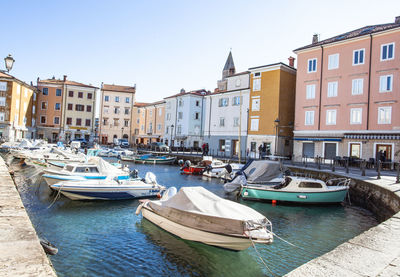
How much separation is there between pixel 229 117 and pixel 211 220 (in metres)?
38.0

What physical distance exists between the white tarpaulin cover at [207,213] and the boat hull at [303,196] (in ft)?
25.5

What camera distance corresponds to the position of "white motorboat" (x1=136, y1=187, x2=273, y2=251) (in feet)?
27.3

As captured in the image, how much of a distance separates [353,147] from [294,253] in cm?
2481

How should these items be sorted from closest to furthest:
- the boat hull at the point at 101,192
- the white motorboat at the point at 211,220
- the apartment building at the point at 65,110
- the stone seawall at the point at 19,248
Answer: the stone seawall at the point at 19,248 → the white motorboat at the point at 211,220 → the boat hull at the point at 101,192 → the apartment building at the point at 65,110

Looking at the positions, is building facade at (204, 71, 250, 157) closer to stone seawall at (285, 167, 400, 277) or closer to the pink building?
the pink building

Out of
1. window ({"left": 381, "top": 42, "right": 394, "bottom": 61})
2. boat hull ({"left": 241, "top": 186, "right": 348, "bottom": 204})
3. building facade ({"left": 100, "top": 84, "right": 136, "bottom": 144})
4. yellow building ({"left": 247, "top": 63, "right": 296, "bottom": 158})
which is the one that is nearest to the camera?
boat hull ({"left": 241, "top": 186, "right": 348, "bottom": 204})

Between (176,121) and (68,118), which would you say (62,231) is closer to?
(176,121)

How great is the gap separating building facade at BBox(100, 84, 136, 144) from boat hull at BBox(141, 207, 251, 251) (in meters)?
67.1

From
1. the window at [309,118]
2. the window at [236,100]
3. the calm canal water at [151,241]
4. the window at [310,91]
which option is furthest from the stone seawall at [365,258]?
the window at [236,100]

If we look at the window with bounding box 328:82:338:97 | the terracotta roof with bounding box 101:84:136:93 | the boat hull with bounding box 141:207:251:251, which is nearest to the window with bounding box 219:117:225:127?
the window with bounding box 328:82:338:97

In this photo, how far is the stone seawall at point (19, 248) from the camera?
157 inches

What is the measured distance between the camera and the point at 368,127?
2991 cm

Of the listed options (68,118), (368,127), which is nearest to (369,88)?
(368,127)

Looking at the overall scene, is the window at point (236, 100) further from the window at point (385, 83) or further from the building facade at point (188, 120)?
the window at point (385, 83)
